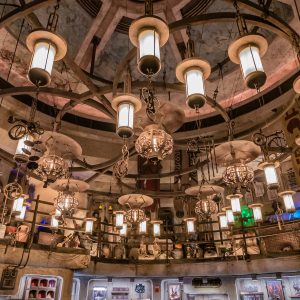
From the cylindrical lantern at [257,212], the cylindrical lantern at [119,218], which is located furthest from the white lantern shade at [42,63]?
the cylindrical lantern at [257,212]

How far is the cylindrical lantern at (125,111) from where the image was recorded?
307 cm

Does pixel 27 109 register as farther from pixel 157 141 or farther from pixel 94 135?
pixel 157 141

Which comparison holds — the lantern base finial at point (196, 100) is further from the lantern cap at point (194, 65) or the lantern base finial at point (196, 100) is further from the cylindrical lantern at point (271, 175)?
the cylindrical lantern at point (271, 175)

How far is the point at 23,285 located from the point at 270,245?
31.8 ft

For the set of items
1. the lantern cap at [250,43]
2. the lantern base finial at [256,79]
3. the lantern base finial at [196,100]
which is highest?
the lantern cap at [250,43]

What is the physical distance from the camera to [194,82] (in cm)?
265

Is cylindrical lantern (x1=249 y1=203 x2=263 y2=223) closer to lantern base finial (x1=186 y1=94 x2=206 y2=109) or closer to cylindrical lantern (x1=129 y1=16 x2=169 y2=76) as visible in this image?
lantern base finial (x1=186 y1=94 x2=206 y2=109)

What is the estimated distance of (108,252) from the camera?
10758mm

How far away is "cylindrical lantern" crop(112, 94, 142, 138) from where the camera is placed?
121 inches

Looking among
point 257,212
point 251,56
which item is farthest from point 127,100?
point 257,212

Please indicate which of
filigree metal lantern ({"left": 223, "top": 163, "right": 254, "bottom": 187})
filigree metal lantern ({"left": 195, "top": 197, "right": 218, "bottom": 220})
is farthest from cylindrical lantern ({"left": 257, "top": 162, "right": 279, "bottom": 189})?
filigree metal lantern ({"left": 195, "top": 197, "right": 218, "bottom": 220})

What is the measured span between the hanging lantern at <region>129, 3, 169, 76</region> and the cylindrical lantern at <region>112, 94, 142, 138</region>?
771 millimetres

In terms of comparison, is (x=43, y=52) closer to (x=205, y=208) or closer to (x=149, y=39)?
(x=149, y=39)

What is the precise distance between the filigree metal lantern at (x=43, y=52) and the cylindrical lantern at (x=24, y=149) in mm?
2547
